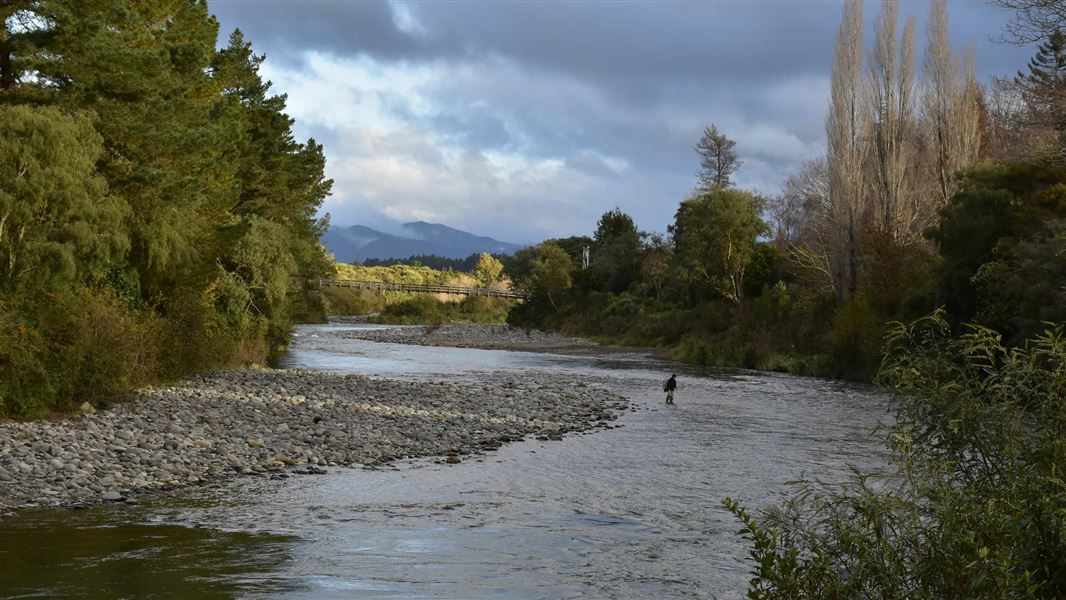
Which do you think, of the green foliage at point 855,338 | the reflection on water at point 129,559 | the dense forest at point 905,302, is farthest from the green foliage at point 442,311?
the reflection on water at point 129,559

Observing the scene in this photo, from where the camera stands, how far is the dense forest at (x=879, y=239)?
87.4 ft

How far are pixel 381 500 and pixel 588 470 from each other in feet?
13.8

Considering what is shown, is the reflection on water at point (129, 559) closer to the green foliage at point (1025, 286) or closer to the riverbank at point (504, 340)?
the green foliage at point (1025, 286)

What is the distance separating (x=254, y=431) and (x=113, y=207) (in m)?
6.02

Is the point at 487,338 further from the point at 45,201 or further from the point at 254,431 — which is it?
the point at 45,201

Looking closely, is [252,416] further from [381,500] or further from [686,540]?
[686,540]

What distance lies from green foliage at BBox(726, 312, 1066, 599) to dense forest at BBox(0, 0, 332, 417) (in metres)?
15.5

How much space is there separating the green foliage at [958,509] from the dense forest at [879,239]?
47.8 ft

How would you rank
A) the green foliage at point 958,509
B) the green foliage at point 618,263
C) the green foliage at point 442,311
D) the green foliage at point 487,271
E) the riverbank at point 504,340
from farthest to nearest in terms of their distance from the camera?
1. the green foliage at point 487,271
2. the green foliage at point 442,311
3. the green foliage at point 618,263
4. the riverbank at point 504,340
5. the green foliage at point 958,509

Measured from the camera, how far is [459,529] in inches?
436

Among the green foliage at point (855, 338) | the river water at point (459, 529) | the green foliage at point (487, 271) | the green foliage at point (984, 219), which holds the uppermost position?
the green foliage at point (487, 271)

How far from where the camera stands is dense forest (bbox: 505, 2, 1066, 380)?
2662 cm

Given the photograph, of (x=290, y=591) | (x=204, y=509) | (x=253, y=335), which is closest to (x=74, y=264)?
(x=204, y=509)

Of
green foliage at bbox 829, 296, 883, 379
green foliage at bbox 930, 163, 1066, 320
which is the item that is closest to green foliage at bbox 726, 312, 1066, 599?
green foliage at bbox 930, 163, 1066, 320
